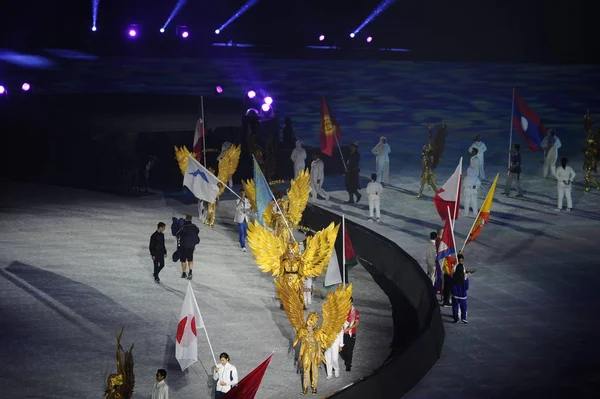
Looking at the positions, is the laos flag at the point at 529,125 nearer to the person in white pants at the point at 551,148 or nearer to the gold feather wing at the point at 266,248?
the person in white pants at the point at 551,148

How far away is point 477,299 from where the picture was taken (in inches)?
775

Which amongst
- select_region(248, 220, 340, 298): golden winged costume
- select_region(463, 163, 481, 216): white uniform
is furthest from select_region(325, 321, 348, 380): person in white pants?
select_region(463, 163, 481, 216): white uniform

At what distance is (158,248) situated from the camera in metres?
19.6

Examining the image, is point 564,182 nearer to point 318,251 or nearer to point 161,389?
point 318,251

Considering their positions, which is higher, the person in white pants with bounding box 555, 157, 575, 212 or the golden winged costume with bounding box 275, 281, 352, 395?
the person in white pants with bounding box 555, 157, 575, 212

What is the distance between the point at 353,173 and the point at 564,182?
18.1 feet

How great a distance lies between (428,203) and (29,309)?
12.9 m

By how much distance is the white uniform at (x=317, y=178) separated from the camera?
2723cm

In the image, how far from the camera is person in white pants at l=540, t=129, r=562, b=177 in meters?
29.8

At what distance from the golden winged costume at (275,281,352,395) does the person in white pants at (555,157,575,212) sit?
1311 cm

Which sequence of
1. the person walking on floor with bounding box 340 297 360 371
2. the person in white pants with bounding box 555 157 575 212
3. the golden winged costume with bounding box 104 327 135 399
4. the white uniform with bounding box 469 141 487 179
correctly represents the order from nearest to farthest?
the golden winged costume with bounding box 104 327 135 399, the person walking on floor with bounding box 340 297 360 371, the person in white pants with bounding box 555 157 575 212, the white uniform with bounding box 469 141 487 179

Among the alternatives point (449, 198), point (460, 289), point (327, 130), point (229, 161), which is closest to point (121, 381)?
point (460, 289)

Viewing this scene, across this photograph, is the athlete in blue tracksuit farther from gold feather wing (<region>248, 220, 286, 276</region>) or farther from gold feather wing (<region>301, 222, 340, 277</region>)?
gold feather wing (<region>248, 220, 286, 276</region>)

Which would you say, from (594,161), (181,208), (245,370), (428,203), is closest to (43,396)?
(245,370)
